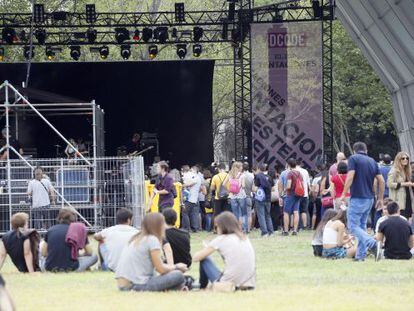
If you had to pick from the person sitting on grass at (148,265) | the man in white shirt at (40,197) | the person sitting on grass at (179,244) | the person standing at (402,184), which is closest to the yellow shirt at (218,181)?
the man in white shirt at (40,197)

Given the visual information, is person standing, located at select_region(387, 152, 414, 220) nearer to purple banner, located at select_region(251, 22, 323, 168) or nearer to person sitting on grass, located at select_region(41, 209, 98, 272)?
person sitting on grass, located at select_region(41, 209, 98, 272)

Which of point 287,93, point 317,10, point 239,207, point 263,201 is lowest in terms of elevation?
point 239,207

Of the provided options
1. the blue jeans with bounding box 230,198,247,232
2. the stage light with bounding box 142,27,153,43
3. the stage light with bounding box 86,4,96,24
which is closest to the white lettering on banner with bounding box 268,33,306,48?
the stage light with bounding box 142,27,153,43

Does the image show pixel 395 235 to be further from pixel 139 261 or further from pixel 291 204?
pixel 291 204

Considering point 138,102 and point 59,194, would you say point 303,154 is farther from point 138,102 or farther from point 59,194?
point 59,194

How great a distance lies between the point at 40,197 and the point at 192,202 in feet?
21.9

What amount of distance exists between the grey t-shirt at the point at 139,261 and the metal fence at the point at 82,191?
1089 centimetres

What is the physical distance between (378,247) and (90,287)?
5.24 metres

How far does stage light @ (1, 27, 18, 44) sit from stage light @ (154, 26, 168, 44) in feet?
13.7

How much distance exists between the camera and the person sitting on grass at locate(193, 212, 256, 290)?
14102 mm

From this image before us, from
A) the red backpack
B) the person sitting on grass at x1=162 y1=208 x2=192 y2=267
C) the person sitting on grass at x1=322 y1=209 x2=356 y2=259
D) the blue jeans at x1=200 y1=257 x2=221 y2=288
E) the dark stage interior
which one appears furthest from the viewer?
the dark stage interior

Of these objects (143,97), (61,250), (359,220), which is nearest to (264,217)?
(359,220)

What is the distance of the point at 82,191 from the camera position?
25.4 m

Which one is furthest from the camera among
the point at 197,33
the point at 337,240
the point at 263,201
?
the point at 197,33
